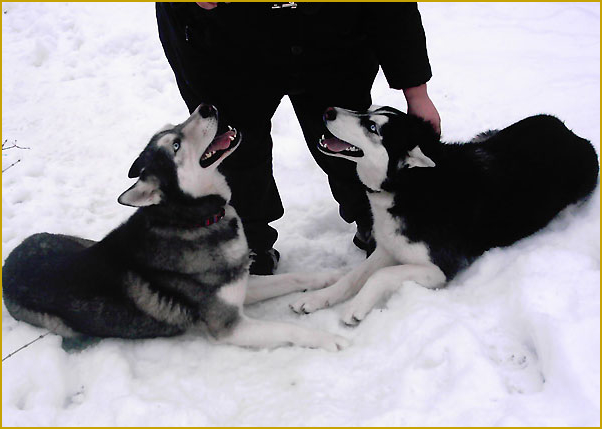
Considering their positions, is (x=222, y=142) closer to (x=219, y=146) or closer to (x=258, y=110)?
(x=219, y=146)

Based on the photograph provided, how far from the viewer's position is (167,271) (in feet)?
10.2

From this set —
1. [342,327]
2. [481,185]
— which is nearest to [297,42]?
[481,185]

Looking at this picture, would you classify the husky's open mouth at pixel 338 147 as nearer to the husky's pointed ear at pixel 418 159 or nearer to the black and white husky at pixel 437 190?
the black and white husky at pixel 437 190

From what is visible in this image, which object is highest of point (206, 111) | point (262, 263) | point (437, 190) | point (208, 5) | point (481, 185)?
point (208, 5)

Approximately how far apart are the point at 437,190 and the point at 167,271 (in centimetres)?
190

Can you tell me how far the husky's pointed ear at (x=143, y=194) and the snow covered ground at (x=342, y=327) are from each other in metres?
1.03

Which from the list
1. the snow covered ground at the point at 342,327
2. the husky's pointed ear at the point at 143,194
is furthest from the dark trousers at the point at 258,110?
the husky's pointed ear at the point at 143,194

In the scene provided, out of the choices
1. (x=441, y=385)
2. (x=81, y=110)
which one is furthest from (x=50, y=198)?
(x=441, y=385)

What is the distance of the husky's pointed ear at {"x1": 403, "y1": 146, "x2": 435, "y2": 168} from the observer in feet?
10.1

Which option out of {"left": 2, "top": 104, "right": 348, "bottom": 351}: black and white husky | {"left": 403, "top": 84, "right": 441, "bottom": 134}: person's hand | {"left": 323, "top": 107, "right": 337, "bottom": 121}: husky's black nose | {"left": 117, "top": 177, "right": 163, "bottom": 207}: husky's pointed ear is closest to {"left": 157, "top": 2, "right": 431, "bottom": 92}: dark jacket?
{"left": 403, "top": 84, "right": 441, "bottom": 134}: person's hand

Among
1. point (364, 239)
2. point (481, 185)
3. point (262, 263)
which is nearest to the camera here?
point (481, 185)

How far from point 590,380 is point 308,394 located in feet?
4.59

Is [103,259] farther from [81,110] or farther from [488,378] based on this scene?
[81,110]

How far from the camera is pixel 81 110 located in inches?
243
